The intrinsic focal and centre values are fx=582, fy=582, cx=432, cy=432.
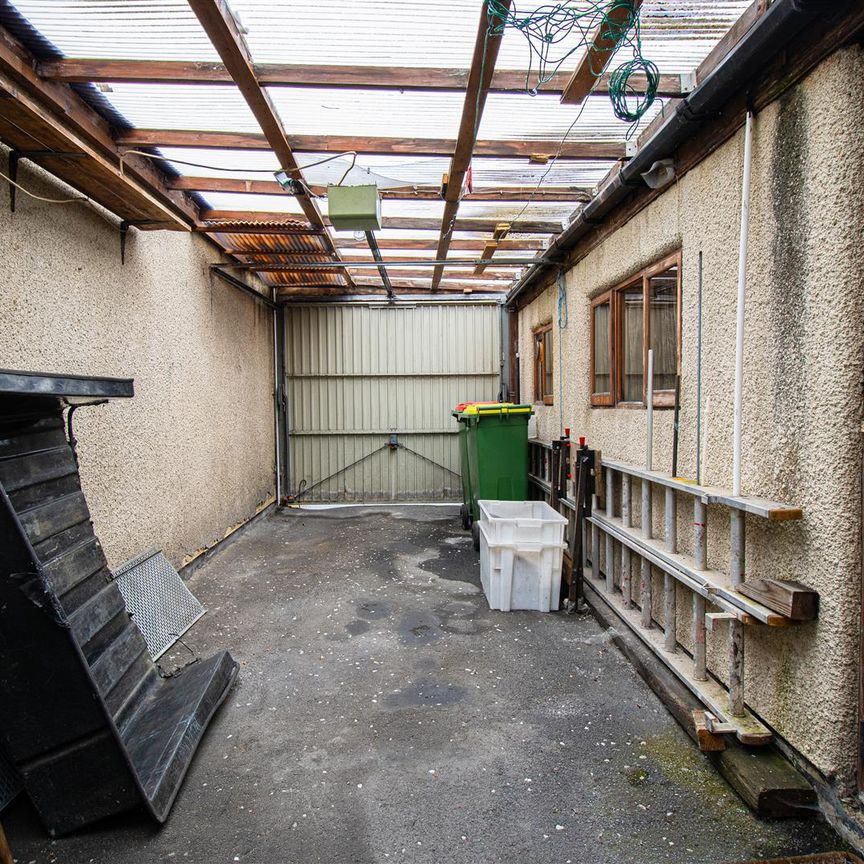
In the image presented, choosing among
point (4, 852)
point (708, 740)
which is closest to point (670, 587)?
point (708, 740)

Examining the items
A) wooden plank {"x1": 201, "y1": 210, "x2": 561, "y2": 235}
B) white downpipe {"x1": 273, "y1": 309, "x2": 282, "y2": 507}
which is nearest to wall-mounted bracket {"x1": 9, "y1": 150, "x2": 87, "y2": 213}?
wooden plank {"x1": 201, "y1": 210, "x2": 561, "y2": 235}

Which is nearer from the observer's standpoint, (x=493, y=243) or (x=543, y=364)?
(x=493, y=243)

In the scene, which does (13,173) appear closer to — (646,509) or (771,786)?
(646,509)

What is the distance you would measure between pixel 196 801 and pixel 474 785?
1.13m

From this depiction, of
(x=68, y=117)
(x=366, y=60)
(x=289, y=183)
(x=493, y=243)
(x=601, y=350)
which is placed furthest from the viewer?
(x=493, y=243)

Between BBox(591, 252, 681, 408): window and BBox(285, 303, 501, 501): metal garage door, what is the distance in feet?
13.9

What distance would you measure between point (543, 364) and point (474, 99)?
4.46m

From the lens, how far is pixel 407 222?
218 inches

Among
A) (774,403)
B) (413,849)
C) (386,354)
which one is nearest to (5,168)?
(413,849)

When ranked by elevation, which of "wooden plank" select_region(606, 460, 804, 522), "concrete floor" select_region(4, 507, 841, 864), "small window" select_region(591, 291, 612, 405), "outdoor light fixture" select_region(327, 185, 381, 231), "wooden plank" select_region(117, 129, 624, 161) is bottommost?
"concrete floor" select_region(4, 507, 841, 864)

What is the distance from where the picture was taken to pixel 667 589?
325 centimetres

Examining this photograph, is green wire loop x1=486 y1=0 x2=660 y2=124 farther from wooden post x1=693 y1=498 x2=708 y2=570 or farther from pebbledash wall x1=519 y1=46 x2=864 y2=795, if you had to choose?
wooden post x1=693 y1=498 x2=708 y2=570

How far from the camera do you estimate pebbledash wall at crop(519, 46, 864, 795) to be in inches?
78.8

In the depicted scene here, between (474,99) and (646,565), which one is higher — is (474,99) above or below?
above
